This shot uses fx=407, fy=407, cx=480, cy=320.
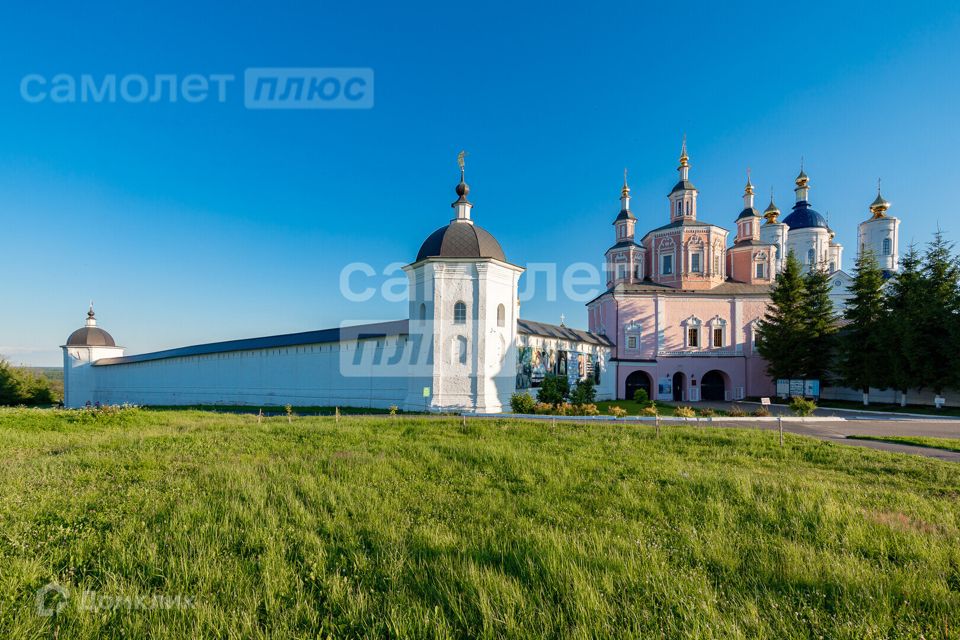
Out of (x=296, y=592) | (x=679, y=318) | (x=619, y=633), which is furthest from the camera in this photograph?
(x=679, y=318)

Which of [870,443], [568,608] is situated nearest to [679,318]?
[870,443]

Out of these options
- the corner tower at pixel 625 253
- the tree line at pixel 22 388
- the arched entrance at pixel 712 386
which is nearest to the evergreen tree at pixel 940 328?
the arched entrance at pixel 712 386

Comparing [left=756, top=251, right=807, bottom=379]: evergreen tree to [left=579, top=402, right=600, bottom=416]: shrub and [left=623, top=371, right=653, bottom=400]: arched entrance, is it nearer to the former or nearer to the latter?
[left=623, top=371, right=653, bottom=400]: arched entrance

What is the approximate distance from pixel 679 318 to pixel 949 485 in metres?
24.7

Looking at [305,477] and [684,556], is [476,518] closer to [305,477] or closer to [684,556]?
[684,556]

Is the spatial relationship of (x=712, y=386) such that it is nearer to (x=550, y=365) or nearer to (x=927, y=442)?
(x=550, y=365)

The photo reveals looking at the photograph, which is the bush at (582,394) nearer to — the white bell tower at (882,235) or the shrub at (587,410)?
the shrub at (587,410)

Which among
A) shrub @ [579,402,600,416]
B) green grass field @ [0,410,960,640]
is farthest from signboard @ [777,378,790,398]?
green grass field @ [0,410,960,640]

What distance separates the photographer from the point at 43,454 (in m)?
7.91

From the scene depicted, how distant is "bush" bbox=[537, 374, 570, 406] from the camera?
18656 millimetres

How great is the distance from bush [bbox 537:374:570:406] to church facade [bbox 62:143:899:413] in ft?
3.48

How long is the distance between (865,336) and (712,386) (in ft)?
30.5

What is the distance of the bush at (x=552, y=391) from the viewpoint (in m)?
18.7

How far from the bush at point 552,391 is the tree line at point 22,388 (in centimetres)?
4467
